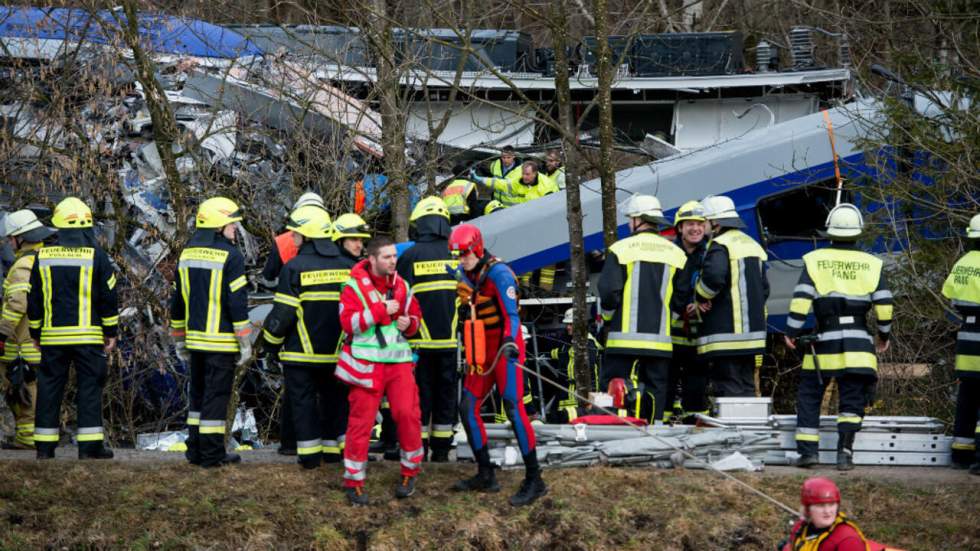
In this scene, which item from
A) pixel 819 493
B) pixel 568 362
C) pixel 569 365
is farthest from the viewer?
pixel 568 362

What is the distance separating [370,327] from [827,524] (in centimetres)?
376

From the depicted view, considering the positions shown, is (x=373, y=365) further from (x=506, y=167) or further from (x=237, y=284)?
(x=506, y=167)

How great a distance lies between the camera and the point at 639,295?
1011 cm

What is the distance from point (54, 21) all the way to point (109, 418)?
446 cm

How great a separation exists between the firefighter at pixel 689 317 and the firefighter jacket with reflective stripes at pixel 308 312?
9.44 feet

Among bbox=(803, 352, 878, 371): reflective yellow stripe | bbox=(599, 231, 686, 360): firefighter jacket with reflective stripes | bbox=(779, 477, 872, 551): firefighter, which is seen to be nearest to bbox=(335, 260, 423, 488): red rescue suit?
bbox=(599, 231, 686, 360): firefighter jacket with reflective stripes

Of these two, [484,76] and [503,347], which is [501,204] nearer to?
[484,76]

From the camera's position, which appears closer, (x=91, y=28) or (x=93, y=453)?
(x=93, y=453)

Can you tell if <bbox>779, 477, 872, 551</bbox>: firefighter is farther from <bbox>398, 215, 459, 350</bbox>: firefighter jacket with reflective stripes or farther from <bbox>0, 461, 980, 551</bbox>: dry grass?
<bbox>398, 215, 459, 350</bbox>: firefighter jacket with reflective stripes

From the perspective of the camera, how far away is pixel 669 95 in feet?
60.2

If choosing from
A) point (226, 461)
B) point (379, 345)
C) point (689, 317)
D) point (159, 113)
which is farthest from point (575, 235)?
point (159, 113)

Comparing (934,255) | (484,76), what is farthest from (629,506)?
(484,76)

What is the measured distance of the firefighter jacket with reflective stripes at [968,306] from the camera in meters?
9.58

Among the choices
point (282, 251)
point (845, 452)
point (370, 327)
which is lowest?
point (845, 452)
